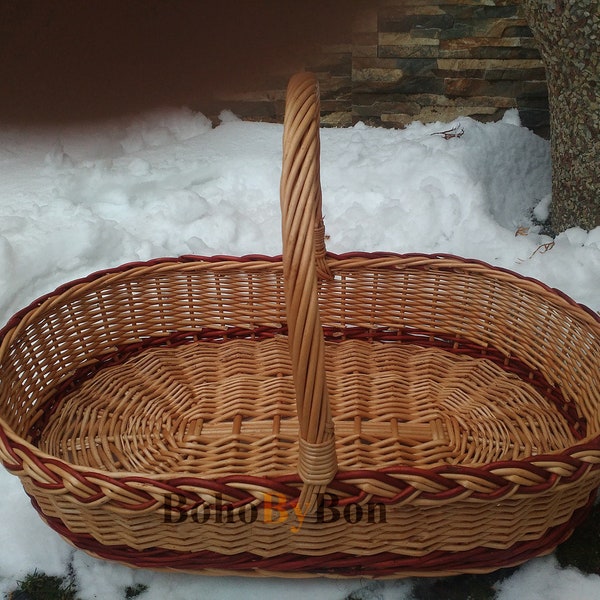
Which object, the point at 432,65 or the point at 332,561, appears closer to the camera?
the point at 332,561

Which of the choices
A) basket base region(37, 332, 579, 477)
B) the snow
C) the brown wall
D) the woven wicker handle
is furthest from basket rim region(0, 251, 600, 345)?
the brown wall

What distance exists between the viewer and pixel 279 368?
1.17 m

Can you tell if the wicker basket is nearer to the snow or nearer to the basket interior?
the basket interior

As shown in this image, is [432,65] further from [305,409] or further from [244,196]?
[305,409]

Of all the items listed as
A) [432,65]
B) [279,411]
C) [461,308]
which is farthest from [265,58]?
[279,411]

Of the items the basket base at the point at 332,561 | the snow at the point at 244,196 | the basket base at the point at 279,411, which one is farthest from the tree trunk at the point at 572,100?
the basket base at the point at 332,561

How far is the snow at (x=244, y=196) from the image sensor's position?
146 centimetres

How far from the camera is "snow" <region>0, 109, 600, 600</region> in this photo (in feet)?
4.80

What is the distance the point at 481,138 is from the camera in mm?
1834

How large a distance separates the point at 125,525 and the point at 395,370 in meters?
0.58

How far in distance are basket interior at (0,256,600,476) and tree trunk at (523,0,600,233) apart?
51cm

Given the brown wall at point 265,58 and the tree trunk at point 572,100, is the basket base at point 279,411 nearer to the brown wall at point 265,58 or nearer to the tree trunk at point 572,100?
the tree trunk at point 572,100

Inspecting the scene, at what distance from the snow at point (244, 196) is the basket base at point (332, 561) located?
32 cm

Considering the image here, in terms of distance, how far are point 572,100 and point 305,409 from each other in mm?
1098
